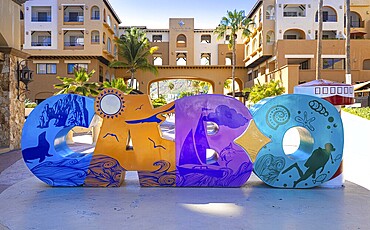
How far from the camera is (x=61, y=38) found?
118 ft

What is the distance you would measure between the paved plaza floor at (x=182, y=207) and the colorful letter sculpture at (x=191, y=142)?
12.3 inches

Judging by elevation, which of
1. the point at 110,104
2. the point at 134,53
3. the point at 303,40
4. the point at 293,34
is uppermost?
the point at 293,34

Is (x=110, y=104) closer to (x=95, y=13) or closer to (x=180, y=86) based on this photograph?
(x=95, y=13)

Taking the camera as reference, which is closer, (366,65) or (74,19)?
(366,65)

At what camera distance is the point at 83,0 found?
35594mm

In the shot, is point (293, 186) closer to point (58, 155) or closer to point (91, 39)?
point (58, 155)

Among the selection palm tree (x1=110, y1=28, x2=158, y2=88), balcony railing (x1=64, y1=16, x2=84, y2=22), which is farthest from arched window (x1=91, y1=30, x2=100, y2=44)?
palm tree (x1=110, y1=28, x2=158, y2=88)

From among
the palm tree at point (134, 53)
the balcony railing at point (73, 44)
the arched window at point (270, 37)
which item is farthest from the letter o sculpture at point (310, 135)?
the balcony railing at point (73, 44)

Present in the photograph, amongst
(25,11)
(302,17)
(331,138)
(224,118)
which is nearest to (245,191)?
(224,118)

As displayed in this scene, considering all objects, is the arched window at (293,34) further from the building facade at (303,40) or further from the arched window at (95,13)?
the arched window at (95,13)

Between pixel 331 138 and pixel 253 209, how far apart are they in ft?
8.55

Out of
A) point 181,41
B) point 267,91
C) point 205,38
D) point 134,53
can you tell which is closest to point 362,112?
point 267,91

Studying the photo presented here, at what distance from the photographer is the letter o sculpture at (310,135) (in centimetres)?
754

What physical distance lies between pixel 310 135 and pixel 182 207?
128 inches
